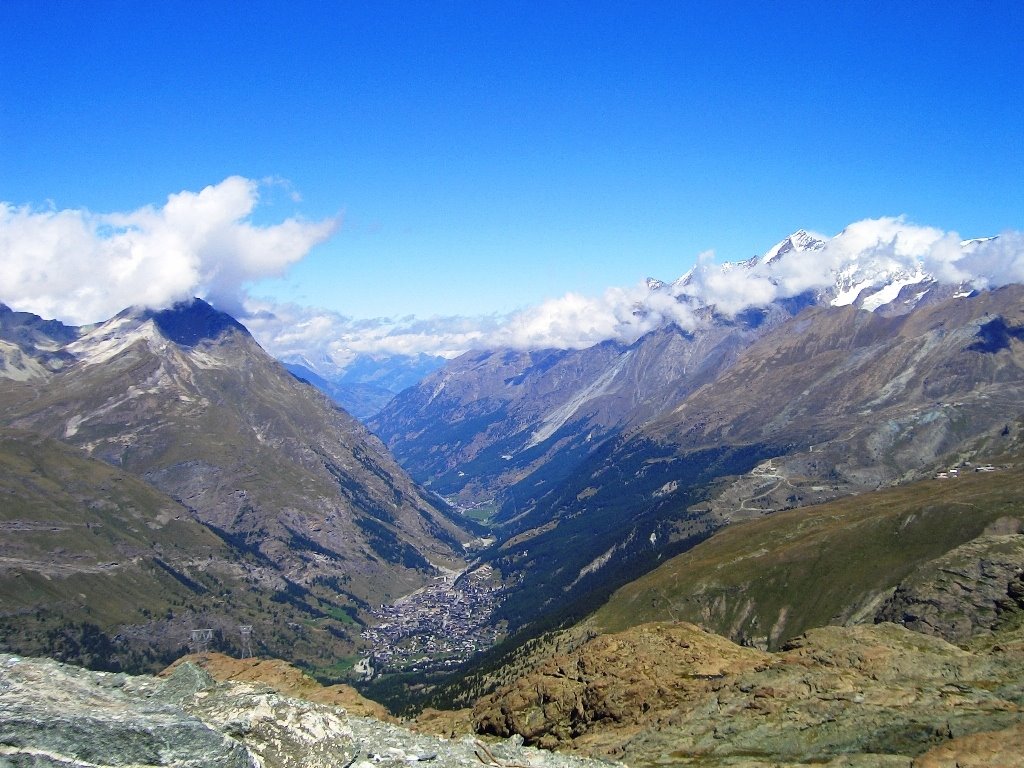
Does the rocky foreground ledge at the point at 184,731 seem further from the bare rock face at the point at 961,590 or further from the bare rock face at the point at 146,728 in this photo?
the bare rock face at the point at 961,590

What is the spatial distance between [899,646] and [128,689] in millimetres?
70415

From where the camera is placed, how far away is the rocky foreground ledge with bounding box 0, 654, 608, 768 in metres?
24.3

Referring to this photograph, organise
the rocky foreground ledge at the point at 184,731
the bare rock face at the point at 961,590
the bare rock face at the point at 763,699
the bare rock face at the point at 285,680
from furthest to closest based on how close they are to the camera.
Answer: the bare rock face at the point at 961,590 → the bare rock face at the point at 285,680 → the bare rock face at the point at 763,699 → the rocky foreground ledge at the point at 184,731

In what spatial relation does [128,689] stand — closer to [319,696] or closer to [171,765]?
[171,765]

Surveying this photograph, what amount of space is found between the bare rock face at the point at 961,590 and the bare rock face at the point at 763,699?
77.6 m

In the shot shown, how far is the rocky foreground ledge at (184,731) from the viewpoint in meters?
24.3

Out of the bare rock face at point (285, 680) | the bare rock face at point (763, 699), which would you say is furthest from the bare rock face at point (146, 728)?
the bare rock face at point (285, 680)

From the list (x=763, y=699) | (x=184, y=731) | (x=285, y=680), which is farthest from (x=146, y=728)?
(x=285, y=680)

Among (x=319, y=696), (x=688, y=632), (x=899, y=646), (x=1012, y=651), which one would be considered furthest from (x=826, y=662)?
(x=319, y=696)

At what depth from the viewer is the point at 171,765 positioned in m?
25.5

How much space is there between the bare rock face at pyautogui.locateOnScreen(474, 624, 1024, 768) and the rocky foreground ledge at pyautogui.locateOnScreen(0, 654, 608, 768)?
13.2 m

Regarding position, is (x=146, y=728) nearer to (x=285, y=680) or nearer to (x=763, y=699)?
(x=763, y=699)

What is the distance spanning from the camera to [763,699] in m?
62.6

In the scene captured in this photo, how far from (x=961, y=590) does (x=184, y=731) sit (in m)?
169
